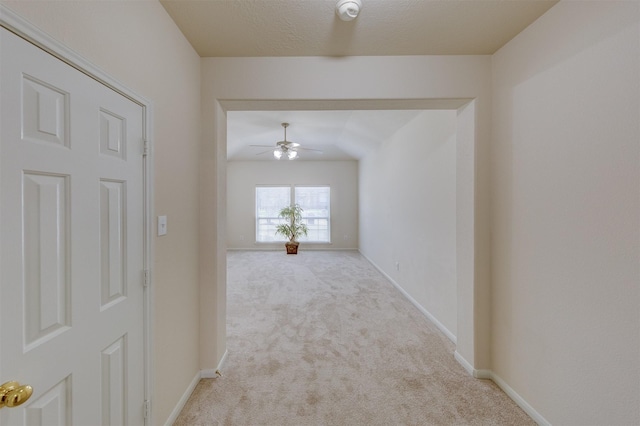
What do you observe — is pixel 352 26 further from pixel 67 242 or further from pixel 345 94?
pixel 67 242

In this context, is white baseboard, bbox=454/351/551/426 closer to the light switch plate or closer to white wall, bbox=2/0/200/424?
white wall, bbox=2/0/200/424

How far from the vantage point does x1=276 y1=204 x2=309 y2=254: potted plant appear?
7.66m

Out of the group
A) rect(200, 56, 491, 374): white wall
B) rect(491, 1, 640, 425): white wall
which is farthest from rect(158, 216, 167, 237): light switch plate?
rect(491, 1, 640, 425): white wall

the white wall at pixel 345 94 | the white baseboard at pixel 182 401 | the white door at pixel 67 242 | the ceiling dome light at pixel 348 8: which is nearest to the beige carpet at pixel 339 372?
the white baseboard at pixel 182 401

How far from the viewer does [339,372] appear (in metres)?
2.21

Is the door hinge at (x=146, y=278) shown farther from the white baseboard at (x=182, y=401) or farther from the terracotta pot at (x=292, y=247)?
the terracotta pot at (x=292, y=247)

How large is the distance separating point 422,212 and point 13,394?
11.7ft

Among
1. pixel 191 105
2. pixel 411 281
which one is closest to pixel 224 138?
pixel 191 105

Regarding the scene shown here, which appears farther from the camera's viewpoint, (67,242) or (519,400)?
(519,400)

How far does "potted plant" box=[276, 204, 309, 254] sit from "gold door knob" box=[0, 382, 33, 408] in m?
6.70

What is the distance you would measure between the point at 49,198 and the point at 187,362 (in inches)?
59.5

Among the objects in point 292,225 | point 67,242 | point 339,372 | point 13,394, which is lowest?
point 339,372

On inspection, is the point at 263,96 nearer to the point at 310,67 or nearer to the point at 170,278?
the point at 310,67

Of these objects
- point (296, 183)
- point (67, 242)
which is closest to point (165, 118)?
point (67, 242)
